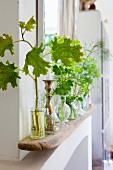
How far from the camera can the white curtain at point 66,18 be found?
243 cm

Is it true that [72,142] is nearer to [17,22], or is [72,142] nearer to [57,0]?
[17,22]

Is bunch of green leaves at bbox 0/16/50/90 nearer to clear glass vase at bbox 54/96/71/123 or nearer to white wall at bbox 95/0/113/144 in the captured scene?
clear glass vase at bbox 54/96/71/123

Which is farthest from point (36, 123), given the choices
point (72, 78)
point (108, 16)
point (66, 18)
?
point (108, 16)

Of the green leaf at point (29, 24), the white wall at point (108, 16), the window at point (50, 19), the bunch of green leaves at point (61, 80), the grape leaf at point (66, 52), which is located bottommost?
the bunch of green leaves at point (61, 80)

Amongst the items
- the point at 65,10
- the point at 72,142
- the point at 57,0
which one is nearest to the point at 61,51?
the point at 72,142

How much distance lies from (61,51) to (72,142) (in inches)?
36.7

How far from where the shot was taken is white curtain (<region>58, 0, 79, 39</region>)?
2.43 meters

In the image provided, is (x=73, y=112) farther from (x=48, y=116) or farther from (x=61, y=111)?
(x=48, y=116)

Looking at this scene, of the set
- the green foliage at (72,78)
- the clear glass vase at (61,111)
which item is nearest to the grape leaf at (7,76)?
the green foliage at (72,78)

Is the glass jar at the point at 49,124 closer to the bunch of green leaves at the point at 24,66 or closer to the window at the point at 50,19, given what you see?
the bunch of green leaves at the point at 24,66

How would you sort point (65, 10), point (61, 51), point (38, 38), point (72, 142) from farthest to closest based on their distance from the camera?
point (65, 10)
point (72, 142)
point (38, 38)
point (61, 51)

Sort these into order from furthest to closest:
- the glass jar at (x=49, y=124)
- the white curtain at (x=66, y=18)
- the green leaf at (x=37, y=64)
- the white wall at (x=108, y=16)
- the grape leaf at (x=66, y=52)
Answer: the white wall at (x=108, y=16)
the white curtain at (x=66, y=18)
the glass jar at (x=49, y=124)
the grape leaf at (x=66, y=52)
the green leaf at (x=37, y=64)

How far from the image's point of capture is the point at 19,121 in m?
1.12

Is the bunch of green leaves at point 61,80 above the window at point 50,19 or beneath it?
beneath
